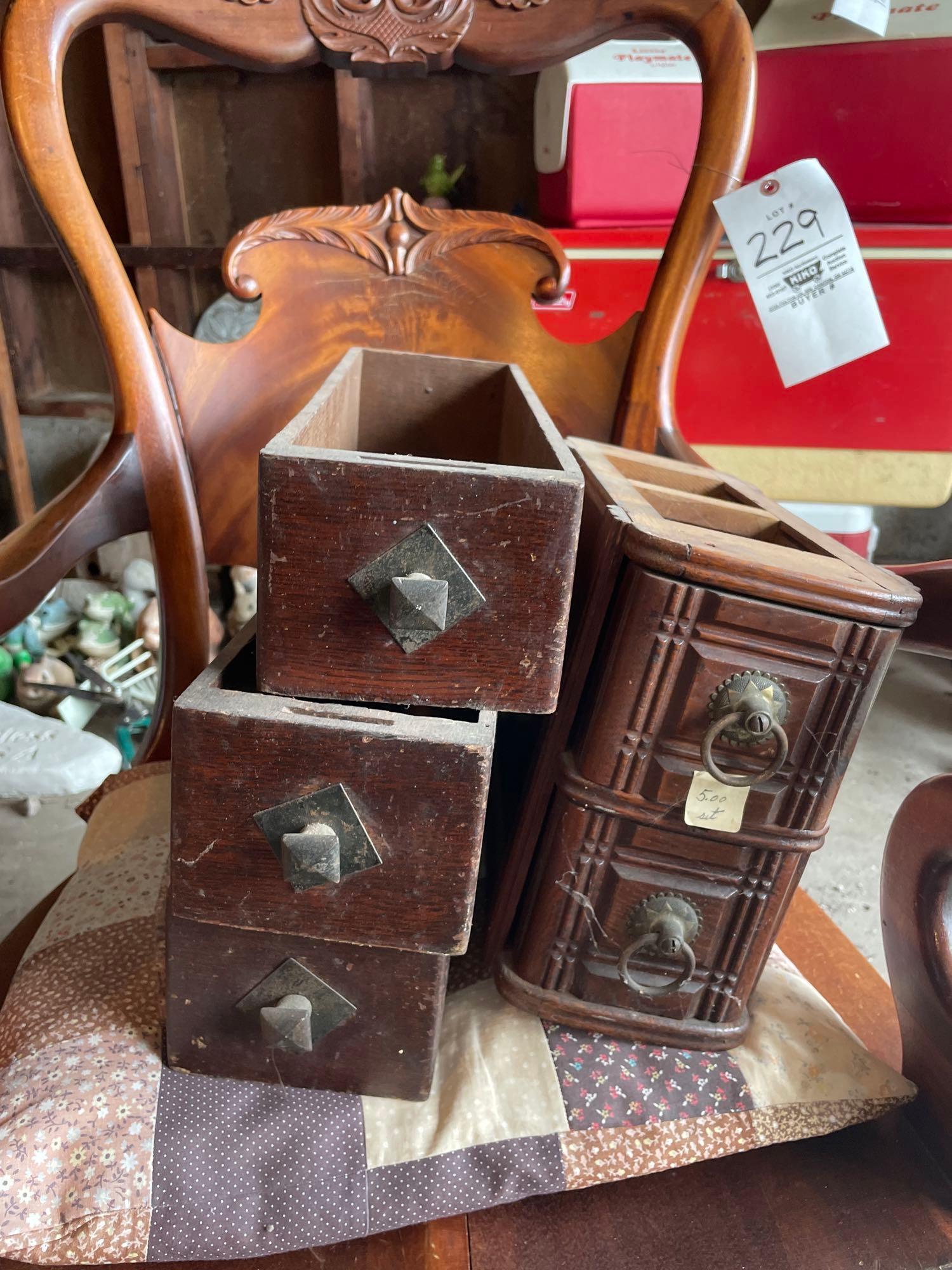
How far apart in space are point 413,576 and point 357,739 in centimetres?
9

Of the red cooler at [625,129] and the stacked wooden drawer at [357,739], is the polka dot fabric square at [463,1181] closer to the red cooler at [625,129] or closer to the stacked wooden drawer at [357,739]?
the stacked wooden drawer at [357,739]

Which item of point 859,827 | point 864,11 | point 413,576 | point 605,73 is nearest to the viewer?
point 413,576

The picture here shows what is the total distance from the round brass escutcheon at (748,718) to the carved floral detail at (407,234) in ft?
1.69

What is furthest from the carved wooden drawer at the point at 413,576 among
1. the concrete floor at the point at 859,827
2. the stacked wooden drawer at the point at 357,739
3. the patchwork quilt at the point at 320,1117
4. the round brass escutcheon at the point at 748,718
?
the concrete floor at the point at 859,827

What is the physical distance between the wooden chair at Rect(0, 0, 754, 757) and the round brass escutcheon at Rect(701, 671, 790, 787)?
416mm

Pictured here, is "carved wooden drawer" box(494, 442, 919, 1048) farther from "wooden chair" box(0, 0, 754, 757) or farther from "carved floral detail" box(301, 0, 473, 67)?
"carved floral detail" box(301, 0, 473, 67)

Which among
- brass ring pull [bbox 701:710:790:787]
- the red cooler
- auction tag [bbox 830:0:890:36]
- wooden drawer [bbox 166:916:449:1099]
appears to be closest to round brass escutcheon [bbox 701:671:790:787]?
brass ring pull [bbox 701:710:790:787]

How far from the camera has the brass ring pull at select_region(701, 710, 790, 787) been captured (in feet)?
1.58

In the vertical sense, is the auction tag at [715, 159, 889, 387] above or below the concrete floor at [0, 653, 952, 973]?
above

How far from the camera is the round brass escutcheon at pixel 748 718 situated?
1.58 ft

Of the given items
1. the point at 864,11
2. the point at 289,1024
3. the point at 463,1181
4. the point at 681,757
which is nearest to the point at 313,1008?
the point at 289,1024

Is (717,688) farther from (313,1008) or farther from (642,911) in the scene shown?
(313,1008)

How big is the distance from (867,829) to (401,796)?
1.45m

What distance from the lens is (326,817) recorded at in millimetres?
455
